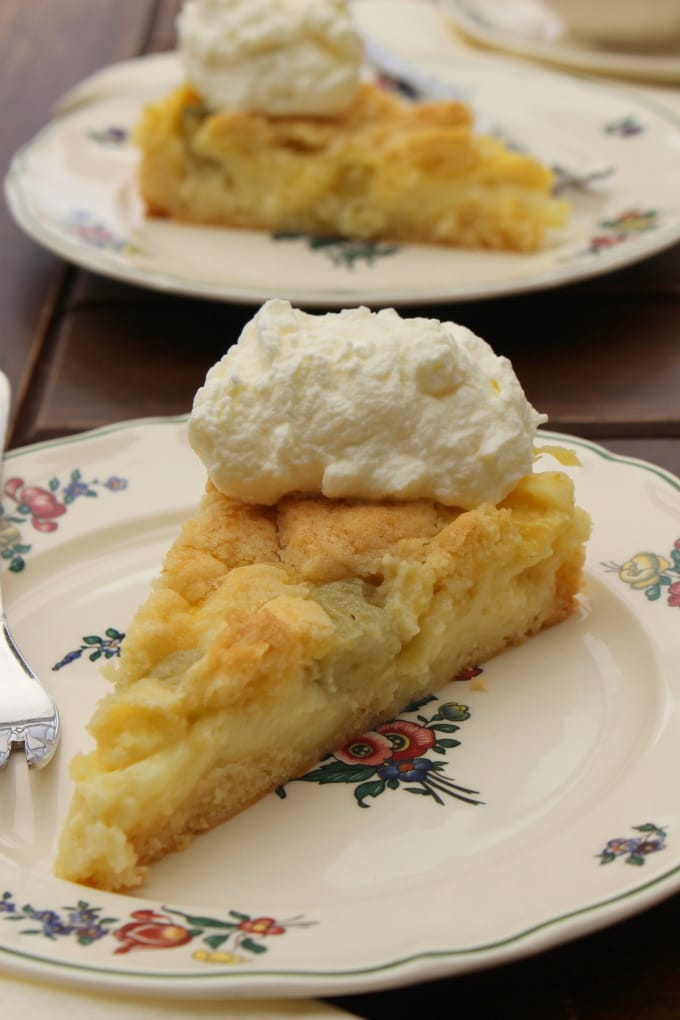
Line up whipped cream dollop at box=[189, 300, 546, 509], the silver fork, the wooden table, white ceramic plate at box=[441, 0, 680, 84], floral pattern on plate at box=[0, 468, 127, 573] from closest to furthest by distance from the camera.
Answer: the silver fork
whipped cream dollop at box=[189, 300, 546, 509]
floral pattern on plate at box=[0, 468, 127, 573]
the wooden table
white ceramic plate at box=[441, 0, 680, 84]

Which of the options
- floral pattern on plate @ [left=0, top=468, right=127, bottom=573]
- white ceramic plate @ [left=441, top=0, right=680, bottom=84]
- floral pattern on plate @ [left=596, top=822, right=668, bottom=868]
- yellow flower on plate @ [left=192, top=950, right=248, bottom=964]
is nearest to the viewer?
yellow flower on plate @ [left=192, top=950, right=248, bottom=964]

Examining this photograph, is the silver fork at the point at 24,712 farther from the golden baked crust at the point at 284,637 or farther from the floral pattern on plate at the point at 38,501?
the floral pattern on plate at the point at 38,501

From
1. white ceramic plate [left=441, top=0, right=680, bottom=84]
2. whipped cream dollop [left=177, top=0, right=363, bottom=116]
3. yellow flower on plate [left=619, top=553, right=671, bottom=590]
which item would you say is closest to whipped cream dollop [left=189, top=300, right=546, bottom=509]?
yellow flower on plate [left=619, top=553, right=671, bottom=590]

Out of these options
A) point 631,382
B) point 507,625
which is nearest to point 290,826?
point 507,625

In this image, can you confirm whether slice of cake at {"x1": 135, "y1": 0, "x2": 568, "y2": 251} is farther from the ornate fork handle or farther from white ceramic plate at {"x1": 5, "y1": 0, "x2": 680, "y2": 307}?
the ornate fork handle

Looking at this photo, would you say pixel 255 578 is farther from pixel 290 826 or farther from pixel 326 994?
pixel 326 994

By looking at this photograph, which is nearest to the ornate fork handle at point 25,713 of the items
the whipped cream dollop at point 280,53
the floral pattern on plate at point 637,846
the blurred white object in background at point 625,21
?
the floral pattern on plate at point 637,846
